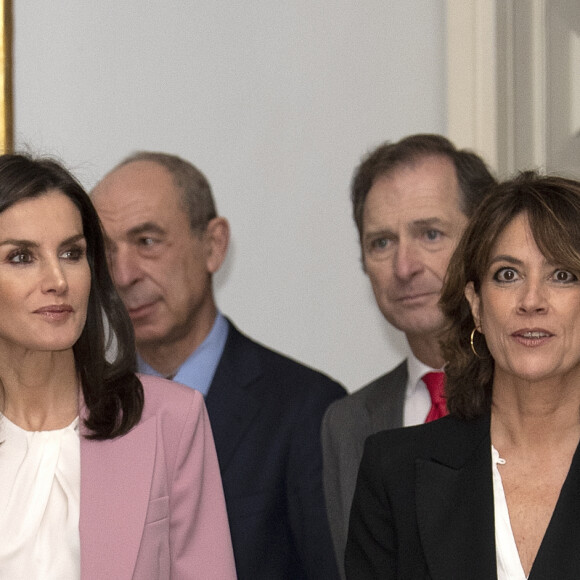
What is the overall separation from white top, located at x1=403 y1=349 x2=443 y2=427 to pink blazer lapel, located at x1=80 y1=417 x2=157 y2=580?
2.70 feet

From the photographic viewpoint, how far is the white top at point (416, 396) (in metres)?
3.25

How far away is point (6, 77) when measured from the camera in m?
4.08

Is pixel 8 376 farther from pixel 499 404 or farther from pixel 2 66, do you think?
pixel 2 66

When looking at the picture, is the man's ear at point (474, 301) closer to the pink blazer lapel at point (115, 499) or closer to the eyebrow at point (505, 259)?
the eyebrow at point (505, 259)

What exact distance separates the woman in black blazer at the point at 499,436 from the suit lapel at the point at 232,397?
0.53 m

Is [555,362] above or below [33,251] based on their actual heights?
below

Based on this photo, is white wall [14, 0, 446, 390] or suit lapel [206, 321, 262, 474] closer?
suit lapel [206, 321, 262, 474]

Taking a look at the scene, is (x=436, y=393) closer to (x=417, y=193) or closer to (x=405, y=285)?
(x=405, y=285)

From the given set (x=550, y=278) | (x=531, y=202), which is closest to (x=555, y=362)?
(x=550, y=278)

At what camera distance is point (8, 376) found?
270 cm

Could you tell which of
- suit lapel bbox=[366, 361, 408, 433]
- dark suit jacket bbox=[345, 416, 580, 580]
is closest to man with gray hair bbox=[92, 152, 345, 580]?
suit lapel bbox=[366, 361, 408, 433]

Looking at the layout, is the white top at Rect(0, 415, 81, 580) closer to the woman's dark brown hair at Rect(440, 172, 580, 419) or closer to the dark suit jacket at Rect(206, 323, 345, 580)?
the dark suit jacket at Rect(206, 323, 345, 580)

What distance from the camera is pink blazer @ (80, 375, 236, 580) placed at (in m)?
2.56

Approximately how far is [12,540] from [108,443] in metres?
0.29
